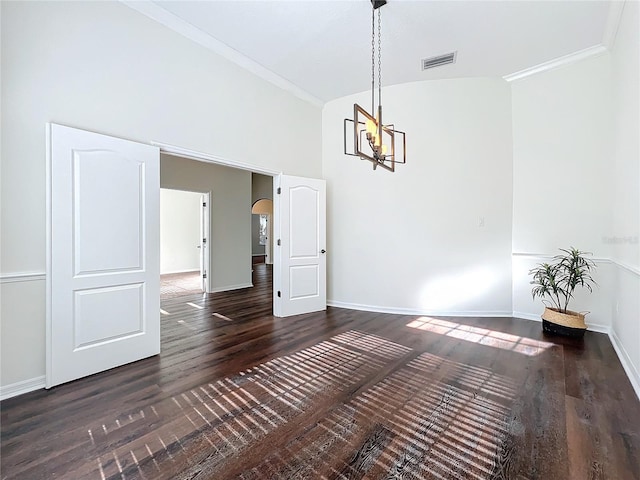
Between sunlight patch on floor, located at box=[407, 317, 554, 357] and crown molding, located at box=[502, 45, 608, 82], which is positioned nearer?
sunlight patch on floor, located at box=[407, 317, 554, 357]

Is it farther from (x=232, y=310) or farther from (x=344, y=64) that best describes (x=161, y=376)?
(x=344, y=64)

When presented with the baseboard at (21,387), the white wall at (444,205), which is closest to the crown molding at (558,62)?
the white wall at (444,205)

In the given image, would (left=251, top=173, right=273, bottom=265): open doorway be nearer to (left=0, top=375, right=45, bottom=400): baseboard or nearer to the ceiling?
the ceiling

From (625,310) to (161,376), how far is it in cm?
425

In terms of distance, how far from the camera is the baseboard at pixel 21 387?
7.18 ft

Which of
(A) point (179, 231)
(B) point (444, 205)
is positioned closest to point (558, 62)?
(B) point (444, 205)

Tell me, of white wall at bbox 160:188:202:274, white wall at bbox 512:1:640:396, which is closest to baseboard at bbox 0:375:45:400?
white wall at bbox 512:1:640:396

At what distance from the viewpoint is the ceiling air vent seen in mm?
3763

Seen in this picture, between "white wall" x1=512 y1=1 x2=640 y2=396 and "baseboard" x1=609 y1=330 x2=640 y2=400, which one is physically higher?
"white wall" x1=512 y1=1 x2=640 y2=396

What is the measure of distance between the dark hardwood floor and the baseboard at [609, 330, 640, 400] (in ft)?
0.22

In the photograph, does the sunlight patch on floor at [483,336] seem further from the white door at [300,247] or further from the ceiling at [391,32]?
the ceiling at [391,32]

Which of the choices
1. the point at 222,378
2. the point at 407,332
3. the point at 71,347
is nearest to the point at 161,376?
the point at 222,378

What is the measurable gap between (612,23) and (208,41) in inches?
167

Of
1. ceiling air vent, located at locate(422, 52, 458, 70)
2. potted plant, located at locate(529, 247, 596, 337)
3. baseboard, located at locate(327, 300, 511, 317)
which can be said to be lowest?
baseboard, located at locate(327, 300, 511, 317)
